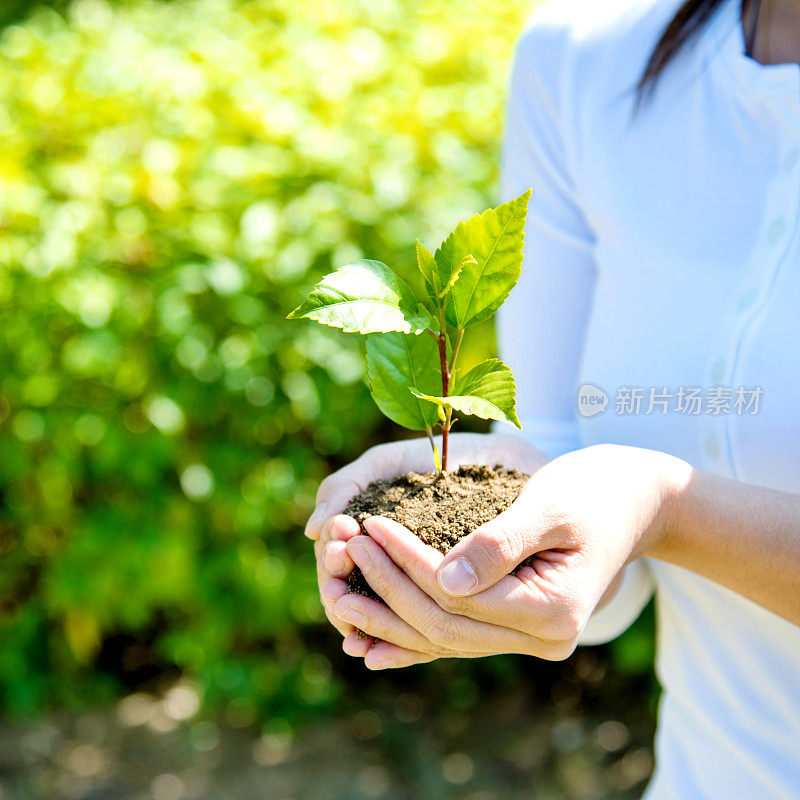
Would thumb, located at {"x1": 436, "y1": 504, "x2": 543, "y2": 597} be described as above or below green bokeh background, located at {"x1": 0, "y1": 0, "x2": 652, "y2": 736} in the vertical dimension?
above

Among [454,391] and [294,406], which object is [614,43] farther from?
[294,406]

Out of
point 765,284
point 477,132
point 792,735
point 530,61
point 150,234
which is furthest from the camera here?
point 477,132

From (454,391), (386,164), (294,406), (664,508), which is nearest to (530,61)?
(454,391)

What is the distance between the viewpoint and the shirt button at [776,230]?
3.51 feet

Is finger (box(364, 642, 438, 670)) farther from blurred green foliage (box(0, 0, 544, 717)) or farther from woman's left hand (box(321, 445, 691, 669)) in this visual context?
blurred green foliage (box(0, 0, 544, 717))

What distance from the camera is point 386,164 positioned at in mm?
2176

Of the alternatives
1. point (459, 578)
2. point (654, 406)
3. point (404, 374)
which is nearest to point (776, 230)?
point (654, 406)

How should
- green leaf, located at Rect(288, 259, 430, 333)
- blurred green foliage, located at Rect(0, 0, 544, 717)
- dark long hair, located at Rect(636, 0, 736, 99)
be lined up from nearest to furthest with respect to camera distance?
green leaf, located at Rect(288, 259, 430, 333) → dark long hair, located at Rect(636, 0, 736, 99) → blurred green foliage, located at Rect(0, 0, 544, 717)

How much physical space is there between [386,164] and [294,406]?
68cm

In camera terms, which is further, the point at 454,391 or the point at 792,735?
the point at 792,735

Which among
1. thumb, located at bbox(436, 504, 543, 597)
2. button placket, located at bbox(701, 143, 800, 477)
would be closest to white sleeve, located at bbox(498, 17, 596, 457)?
button placket, located at bbox(701, 143, 800, 477)

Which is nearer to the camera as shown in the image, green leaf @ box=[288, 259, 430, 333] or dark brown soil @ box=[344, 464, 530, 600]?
green leaf @ box=[288, 259, 430, 333]

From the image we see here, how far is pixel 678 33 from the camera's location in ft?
4.00

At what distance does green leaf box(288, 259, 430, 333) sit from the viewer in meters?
0.80
